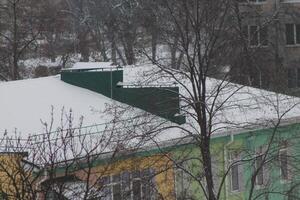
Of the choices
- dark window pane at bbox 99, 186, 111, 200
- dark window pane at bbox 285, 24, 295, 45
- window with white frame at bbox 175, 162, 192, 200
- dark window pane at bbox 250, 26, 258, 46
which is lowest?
dark window pane at bbox 99, 186, 111, 200

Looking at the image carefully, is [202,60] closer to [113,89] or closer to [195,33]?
[195,33]

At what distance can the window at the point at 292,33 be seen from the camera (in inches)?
2034

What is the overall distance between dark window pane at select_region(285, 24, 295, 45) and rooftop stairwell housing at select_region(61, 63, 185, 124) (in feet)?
104

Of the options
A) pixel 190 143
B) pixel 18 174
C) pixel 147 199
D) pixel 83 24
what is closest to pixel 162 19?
pixel 190 143

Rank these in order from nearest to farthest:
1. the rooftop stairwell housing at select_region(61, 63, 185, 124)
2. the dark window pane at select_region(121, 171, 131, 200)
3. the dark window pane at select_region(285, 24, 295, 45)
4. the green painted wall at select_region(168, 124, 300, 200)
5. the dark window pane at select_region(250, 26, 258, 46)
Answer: the dark window pane at select_region(121, 171, 131, 200) < the green painted wall at select_region(168, 124, 300, 200) < the rooftop stairwell housing at select_region(61, 63, 185, 124) < the dark window pane at select_region(250, 26, 258, 46) < the dark window pane at select_region(285, 24, 295, 45)

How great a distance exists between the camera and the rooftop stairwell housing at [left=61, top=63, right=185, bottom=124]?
1781cm

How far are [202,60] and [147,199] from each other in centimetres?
329

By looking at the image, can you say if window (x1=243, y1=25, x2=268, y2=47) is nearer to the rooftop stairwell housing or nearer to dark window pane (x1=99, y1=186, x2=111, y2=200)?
the rooftop stairwell housing

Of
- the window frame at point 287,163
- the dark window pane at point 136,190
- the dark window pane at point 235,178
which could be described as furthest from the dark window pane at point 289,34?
the dark window pane at point 136,190

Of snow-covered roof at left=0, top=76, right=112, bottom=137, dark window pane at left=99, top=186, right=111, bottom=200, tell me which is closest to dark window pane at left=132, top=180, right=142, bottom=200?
dark window pane at left=99, top=186, right=111, bottom=200

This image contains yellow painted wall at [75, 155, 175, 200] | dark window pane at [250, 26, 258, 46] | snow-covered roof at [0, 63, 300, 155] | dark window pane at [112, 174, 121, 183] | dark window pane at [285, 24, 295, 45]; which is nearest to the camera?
yellow painted wall at [75, 155, 175, 200]

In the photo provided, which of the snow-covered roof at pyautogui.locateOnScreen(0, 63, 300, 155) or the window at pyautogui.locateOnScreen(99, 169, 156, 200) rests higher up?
the snow-covered roof at pyautogui.locateOnScreen(0, 63, 300, 155)

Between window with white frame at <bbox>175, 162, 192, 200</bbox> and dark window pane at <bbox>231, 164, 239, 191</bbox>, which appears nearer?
window with white frame at <bbox>175, 162, 192, 200</bbox>

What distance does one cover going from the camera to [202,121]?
15148mm
